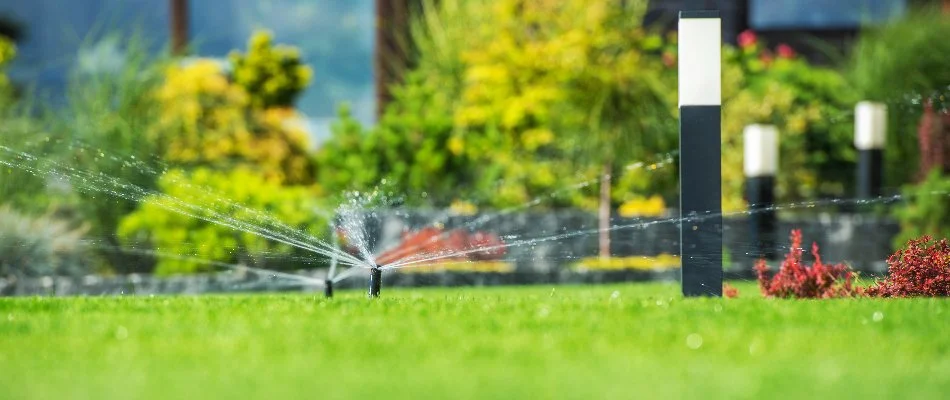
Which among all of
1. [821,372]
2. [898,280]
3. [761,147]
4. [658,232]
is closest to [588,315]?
[821,372]

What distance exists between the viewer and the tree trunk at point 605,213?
13.2m

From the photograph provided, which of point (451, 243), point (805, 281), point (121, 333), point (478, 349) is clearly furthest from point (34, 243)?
point (478, 349)

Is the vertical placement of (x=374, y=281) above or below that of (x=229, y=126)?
below

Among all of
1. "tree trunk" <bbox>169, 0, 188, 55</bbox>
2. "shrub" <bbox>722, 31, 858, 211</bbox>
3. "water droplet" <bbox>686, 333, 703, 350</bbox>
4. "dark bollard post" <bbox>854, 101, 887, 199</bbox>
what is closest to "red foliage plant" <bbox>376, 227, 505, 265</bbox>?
"shrub" <bbox>722, 31, 858, 211</bbox>

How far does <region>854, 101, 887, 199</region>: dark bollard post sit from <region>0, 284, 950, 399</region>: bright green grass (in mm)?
7335

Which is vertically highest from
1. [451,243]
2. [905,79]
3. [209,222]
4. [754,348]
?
[905,79]

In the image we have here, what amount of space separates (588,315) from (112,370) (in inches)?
74.6

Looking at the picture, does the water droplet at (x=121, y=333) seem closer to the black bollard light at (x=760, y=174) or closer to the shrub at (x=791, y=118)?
the black bollard light at (x=760, y=174)

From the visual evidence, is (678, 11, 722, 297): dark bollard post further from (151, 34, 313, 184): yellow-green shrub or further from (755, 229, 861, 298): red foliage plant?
(151, 34, 313, 184): yellow-green shrub

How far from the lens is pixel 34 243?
11.5 m

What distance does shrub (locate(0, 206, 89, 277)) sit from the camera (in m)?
11.4

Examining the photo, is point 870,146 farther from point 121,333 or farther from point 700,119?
point 121,333

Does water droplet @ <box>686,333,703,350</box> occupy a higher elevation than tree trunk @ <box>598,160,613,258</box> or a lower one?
lower

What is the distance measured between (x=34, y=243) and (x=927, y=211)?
7.49m
